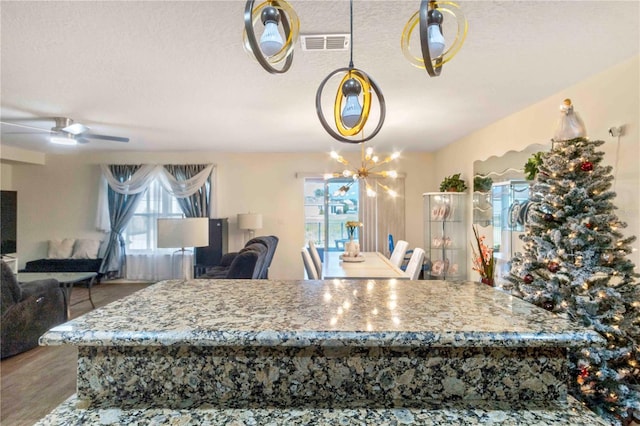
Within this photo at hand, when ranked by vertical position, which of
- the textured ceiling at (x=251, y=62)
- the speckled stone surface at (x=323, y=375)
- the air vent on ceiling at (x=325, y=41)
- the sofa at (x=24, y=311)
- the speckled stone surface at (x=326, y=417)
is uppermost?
the textured ceiling at (x=251, y=62)

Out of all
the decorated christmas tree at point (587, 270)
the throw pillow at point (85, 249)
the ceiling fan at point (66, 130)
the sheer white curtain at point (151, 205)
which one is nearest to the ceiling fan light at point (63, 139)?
the ceiling fan at point (66, 130)

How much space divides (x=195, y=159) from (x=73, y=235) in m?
2.68

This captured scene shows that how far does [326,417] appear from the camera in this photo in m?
0.76

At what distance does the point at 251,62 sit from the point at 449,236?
3.82 meters

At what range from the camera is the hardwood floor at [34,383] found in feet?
7.41

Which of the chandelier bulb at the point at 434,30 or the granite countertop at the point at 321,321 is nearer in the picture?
the granite countertop at the point at 321,321

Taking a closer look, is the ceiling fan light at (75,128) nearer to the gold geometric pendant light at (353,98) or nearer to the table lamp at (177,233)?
the table lamp at (177,233)

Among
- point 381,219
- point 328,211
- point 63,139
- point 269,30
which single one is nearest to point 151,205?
point 63,139

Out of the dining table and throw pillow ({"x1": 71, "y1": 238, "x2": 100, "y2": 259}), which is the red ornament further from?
throw pillow ({"x1": 71, "y1": 238, "x2": 100, "y2": 259})

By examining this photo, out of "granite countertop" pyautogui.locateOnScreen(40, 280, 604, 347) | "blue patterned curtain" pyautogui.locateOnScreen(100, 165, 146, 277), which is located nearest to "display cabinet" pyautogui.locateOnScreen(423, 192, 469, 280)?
"granite countertop" pyautogui.locateOnScreen(40, 280, 604, 347)

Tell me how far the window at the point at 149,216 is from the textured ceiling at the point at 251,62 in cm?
227

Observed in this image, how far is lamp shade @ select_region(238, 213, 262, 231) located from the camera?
5.71m

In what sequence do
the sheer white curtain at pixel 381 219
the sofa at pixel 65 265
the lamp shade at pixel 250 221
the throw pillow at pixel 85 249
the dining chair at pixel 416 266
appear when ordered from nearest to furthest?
the dining chair at pixel 416 266
the sofa at pixel 65 265
the lamp shade at pixel 250 221
the throw pillow at pixel 85 249
the sheer white curtain at pixel 381 219

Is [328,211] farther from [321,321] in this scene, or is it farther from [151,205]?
[321,321]
